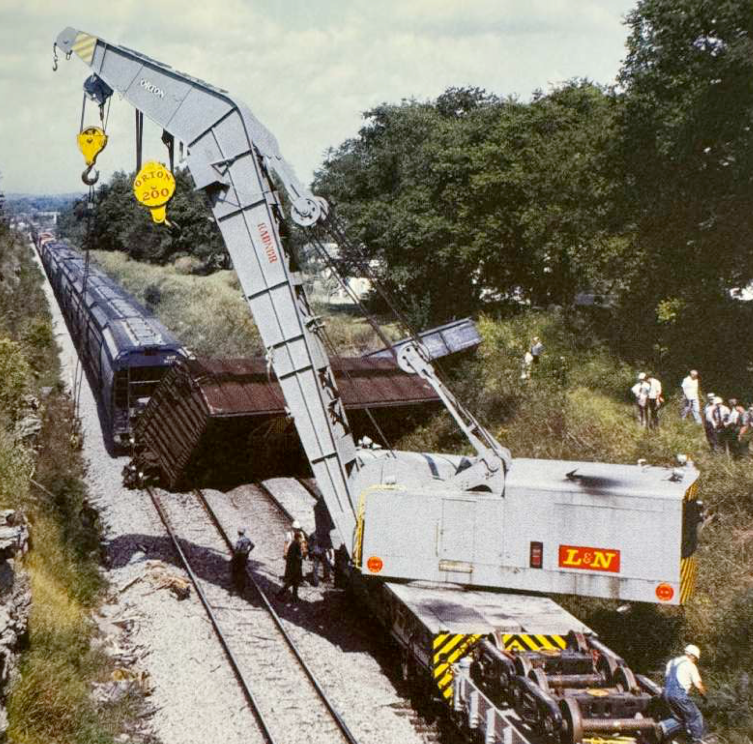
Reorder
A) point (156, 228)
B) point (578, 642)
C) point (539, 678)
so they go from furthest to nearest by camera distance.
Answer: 1. point (156, 228)
2. point (578, 642)
3. point (539, 678)

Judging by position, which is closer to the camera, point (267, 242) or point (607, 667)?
point (607, 667)

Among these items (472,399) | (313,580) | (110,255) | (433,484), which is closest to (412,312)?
(472,399)

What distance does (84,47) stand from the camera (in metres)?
13.2

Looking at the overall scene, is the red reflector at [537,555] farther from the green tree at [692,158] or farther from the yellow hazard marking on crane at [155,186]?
the green tree at [692,158]

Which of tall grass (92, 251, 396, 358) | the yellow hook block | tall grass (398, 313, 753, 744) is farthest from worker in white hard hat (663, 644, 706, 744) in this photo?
tall grass (92, 251, 396, 358)

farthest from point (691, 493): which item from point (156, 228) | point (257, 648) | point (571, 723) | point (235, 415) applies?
point (156, 228)

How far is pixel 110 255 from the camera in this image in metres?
63.4

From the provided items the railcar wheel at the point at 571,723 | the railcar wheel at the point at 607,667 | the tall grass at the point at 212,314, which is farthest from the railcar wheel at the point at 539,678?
the tall grass at the point at 212,314

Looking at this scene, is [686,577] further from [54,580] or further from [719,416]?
[54,580]

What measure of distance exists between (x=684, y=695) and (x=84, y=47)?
497 inches

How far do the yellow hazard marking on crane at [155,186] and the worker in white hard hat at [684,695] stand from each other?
909cm

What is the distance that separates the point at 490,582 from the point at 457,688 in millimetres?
1512

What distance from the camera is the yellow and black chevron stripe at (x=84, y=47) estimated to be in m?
13.1

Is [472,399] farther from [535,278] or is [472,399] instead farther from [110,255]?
[110,255]
